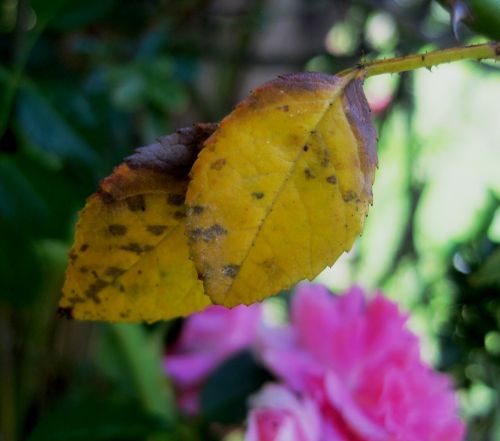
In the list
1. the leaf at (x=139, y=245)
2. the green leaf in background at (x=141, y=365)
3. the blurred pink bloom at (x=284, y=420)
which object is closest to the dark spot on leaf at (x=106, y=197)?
the leaf at (x=139, y=245)

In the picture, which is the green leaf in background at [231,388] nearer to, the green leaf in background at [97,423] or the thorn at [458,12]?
the green leaf in background at [97,423]

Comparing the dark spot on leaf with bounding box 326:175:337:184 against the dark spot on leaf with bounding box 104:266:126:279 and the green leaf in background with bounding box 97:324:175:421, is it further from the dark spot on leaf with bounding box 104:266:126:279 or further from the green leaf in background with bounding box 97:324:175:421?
the green leaf in background with bounding box 97:324:175:421

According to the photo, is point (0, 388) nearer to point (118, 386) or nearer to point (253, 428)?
point (118, 386)

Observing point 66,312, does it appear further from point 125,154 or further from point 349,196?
point 125,154

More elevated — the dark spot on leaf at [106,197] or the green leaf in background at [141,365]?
the dark spot on leaf at [106,197]

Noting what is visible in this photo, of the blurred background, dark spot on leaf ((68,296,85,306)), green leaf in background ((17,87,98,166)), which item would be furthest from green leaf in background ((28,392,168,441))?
dark spot on leaf ((68,296,85,306))

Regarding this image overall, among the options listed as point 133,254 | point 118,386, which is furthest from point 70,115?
point 133,254
